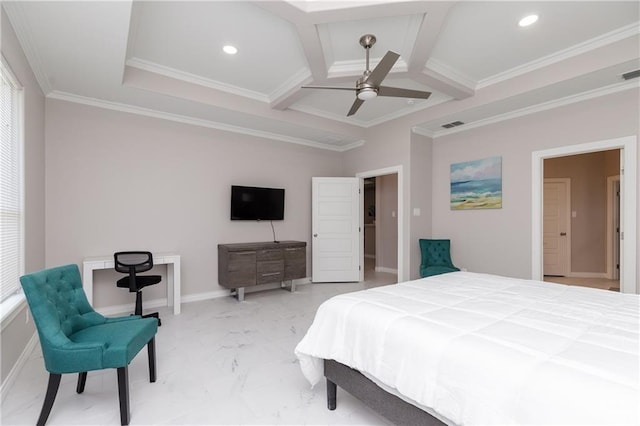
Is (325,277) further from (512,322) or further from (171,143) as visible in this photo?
(512,322)

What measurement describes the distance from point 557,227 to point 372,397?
648 cm

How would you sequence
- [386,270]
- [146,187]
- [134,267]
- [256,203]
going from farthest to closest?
[386,270]
[256,203]
[146,187]
[134,267]

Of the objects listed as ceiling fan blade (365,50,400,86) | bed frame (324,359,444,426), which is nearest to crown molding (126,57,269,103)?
ceiling fan blade (365,50,400,86)

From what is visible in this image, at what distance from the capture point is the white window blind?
226 centimetres

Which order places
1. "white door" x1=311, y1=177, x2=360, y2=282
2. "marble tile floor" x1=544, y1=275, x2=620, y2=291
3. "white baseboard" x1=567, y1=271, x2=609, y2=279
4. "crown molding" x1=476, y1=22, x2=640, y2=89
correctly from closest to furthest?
"crown molding" x1=476, y1=22, x2=640, y2=89 → "marble tile floor" x1=544, y1=275, x2=620, y2=291 → "white door" x1=311, y1=177, x2=360, y2=282 → "white baseboard" x1=567, y1=271, x2=609, y2=279

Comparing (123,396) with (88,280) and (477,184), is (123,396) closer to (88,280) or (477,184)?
(88,280)

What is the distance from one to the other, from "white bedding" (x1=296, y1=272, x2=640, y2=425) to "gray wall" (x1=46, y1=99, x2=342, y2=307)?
3.14 meters

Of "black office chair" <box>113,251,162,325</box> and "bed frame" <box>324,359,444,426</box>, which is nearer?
"bed frame" <box>324,359,444,426</box>

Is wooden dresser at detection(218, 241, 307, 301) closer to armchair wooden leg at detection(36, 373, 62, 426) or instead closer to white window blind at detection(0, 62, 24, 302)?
white window blind at detection(0, 62, 24, 302)

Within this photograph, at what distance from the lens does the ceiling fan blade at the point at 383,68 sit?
235 cm

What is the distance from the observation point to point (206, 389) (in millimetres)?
2164

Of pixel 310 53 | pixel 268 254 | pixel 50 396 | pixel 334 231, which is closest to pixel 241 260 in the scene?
pixel 268 254

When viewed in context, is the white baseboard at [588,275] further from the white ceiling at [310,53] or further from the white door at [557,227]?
the white ceiling at [310,53]

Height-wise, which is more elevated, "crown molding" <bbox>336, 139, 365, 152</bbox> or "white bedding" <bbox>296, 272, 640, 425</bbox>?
"crown molding" <bbox>336, 139, 365, 152</bbox>
